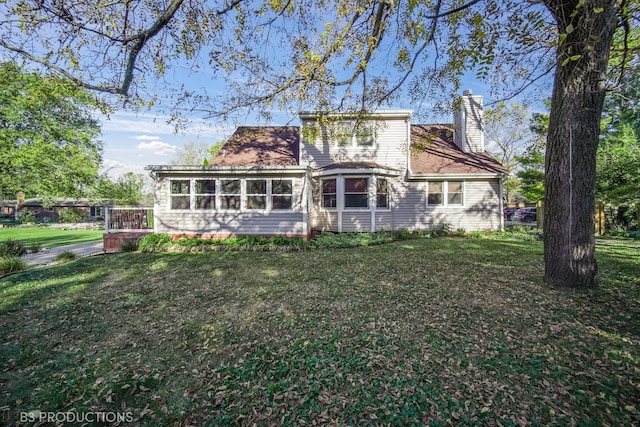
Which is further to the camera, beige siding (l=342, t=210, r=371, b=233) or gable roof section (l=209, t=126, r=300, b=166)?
gable roof section (l=209, t=126, r=300, b=166)

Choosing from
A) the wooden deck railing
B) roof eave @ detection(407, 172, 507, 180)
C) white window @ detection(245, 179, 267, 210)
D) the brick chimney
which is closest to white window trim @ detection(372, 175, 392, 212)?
roof eave @ detection(407, 172, 507, 180)

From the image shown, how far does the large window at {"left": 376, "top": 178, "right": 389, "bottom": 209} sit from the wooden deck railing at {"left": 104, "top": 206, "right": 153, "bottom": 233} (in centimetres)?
1056

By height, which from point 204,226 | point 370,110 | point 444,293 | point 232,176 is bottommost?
point 444,293

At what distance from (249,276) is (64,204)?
41.8m

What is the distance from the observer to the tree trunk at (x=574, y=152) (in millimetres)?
4172

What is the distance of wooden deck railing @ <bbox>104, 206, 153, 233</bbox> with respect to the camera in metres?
11.8

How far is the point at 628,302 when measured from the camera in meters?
4.02

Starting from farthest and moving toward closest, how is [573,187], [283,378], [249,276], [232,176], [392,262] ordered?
[232,176] < [392,262] < [249,276] < [573,187] < [283,378]

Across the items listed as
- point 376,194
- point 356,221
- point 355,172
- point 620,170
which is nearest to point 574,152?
point 355,172

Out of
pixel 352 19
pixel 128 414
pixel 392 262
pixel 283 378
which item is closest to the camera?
pixel 128 414

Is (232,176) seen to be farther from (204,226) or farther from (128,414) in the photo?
(128,414)

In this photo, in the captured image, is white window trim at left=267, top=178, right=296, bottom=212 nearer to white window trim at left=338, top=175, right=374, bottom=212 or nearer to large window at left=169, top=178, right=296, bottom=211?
large window at left=169, top=178, right=296, bottom=211

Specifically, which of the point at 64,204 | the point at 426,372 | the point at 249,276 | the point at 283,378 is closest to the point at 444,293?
the point at 426,372

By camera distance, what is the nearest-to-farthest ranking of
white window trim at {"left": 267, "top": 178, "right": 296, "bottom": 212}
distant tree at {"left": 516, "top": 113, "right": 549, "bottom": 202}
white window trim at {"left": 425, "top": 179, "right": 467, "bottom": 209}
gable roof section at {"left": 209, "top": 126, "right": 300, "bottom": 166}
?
white window trim at {"left": 267, "top": 178, "right": 296, "bottom": 212} → gable roof section at {"left": 209, "top": 126, "right": 300, "bottom": 166} → white window trim at {"left": 425, "top": 179, "right": 467, "bottom": 209} → distant tree at {"left": 516, "top": 113, "right": 549, "bottom": 202}
